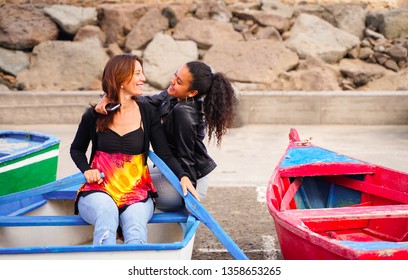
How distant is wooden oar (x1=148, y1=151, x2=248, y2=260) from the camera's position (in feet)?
11.0

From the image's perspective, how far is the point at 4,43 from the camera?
36.0 feet

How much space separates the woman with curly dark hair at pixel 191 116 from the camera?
370cm

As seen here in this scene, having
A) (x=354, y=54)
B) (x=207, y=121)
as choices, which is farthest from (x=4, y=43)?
(x=207, y=121)

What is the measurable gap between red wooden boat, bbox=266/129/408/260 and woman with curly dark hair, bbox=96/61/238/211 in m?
0.48

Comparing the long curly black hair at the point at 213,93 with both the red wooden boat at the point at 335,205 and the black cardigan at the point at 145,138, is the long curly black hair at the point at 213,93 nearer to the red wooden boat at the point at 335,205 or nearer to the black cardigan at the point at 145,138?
the black cardigan at the point at 145,138

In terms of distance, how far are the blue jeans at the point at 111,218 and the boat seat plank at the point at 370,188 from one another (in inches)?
65.4

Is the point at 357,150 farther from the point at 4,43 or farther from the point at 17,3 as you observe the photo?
the point at 17,3

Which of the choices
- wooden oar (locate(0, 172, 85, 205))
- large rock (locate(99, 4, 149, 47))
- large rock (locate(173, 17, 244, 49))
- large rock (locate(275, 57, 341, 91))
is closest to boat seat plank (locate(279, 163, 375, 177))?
wooden oar (locate(0, 172, 85, 205))

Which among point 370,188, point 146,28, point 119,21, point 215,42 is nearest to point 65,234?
point 370,188

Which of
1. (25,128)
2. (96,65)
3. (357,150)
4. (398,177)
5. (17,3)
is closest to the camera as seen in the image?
(398,177)

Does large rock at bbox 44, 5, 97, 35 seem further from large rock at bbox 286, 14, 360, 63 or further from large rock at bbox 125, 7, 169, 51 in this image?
large rock at bbox 286, 14, 360, 63

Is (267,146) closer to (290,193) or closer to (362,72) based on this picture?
(362,72)

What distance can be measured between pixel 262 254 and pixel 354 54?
7280 mm

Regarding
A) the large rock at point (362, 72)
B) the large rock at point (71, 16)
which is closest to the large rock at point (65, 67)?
the large rock at point (71, 16)
